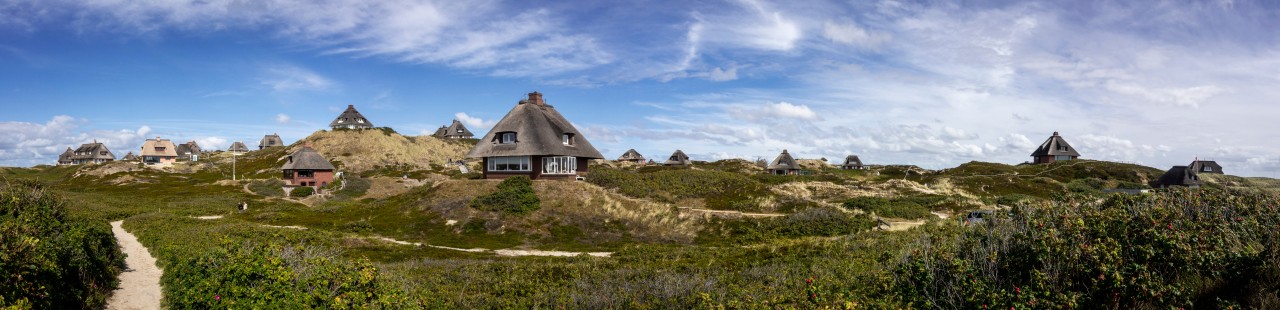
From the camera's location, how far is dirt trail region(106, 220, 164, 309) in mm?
17328

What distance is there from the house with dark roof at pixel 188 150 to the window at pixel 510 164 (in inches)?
5023

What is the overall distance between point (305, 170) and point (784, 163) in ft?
228

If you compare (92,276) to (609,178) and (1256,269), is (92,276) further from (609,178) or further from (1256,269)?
(609,178)

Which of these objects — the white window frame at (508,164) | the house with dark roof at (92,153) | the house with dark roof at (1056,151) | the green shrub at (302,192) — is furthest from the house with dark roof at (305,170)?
the house with dark roof at (92,153)

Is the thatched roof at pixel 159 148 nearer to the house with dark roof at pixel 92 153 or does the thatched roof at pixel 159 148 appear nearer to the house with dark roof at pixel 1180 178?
the house with dark roof at pixel 92 153

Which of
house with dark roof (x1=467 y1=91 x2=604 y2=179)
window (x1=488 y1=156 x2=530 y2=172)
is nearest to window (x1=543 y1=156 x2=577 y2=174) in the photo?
house with dark roof (x1=467 y1=91 x2=604 y2=179)

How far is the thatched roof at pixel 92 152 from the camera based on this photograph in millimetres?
145375

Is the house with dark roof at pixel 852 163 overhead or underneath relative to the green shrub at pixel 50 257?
overhead

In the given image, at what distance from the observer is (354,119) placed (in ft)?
438

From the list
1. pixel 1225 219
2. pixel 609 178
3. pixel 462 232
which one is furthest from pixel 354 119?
pixel 1225 219

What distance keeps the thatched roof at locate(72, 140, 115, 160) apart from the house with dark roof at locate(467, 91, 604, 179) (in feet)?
504

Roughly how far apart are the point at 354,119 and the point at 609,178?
10500 cm

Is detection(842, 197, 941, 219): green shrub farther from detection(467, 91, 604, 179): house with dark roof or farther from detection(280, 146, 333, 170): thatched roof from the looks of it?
detection(280, 146, 333, 170): thatched roof

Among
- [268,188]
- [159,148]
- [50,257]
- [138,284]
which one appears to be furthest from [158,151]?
[50,257]
